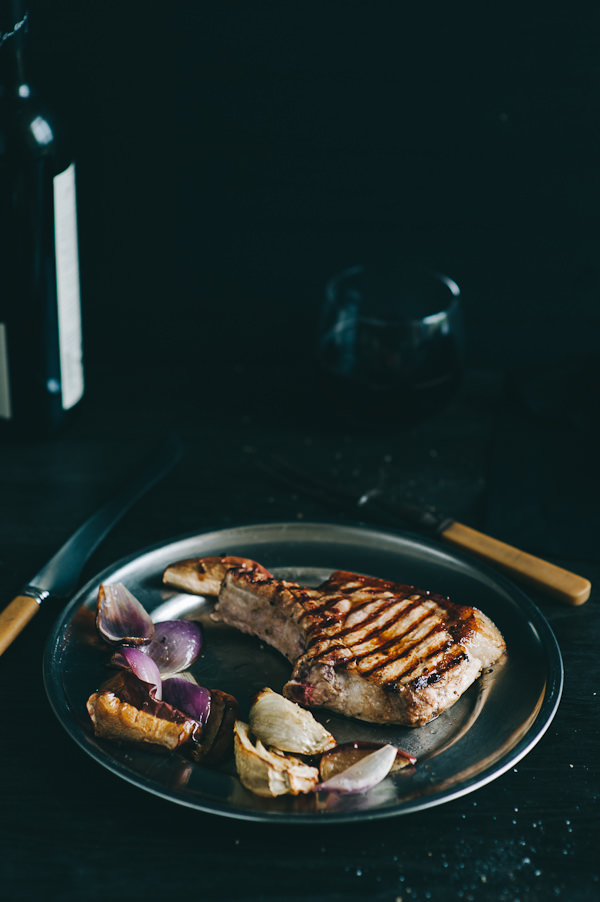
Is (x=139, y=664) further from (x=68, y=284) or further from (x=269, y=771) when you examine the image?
(x=68, y=284)

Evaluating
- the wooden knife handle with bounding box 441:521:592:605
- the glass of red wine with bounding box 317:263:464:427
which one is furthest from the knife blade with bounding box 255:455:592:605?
the glass of red wine with bounding box 317:263:464:427

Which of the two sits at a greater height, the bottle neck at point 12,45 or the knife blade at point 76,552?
the bottle neck at point 12,45

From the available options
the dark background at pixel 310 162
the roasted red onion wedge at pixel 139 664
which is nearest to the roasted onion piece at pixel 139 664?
the roasted red onion wedge at pixel 139 664

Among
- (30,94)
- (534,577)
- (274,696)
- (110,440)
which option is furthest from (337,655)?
(30,94)

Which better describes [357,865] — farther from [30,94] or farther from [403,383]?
[30,94]

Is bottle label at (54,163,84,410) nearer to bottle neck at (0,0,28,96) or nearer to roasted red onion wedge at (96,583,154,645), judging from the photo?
bottle neck at (0,0,28,96)

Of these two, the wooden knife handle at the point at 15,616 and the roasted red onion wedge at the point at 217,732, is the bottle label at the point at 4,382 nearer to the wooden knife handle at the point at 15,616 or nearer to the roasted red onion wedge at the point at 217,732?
the wooden knife handle at the point at 15,616
